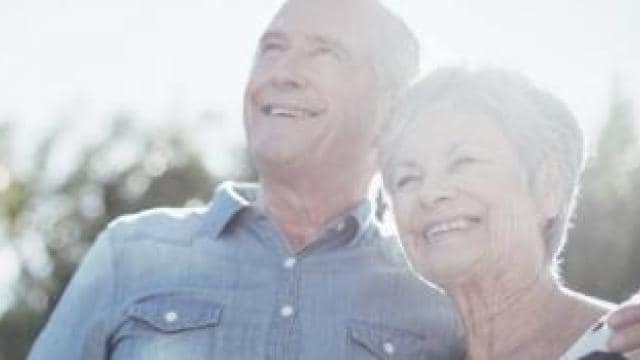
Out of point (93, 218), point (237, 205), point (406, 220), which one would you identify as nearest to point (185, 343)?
point (237, 205)

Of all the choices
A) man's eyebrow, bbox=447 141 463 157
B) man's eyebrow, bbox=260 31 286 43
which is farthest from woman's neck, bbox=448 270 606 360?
man's eyebrow, bbox=260 31 286 43

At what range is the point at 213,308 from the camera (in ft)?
9.49

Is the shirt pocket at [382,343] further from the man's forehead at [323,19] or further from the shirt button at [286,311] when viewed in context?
the man's forehead at [323,19]

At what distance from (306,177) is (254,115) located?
7.0 inches

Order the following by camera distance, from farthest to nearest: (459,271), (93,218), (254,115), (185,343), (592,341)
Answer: (93,218), (254,115), (185,343), (459,271), (592,341)

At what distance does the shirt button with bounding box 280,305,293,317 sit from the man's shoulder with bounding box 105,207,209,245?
0.27 metres

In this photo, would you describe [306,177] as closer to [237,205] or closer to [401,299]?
[237,205]

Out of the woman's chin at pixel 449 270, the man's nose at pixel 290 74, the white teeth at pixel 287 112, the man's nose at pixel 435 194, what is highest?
the man's nose at pixel 435 194

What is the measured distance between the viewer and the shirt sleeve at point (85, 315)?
2.92 metres

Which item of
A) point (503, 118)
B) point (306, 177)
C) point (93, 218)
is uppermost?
point (503, 118)

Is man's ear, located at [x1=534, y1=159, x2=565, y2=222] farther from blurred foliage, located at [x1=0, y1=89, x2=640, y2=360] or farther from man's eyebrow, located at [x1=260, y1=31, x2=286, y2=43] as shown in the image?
blurred foliage, located at [x1=0, y1=89, x2=640, y2=360]

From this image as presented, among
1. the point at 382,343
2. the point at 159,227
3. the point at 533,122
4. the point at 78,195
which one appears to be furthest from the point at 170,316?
the point at 78,195

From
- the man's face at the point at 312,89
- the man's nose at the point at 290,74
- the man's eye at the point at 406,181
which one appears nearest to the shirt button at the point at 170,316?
the man's face at the point at 312,89

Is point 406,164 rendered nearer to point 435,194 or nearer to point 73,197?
point 435,194
